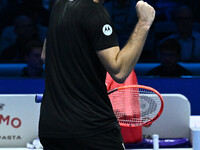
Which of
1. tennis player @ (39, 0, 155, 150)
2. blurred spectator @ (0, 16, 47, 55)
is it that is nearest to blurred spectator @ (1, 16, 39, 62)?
blurred spectator @ (0, 16, 47, 55)

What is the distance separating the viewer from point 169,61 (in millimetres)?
3795

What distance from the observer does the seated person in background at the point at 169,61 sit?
3.75 m

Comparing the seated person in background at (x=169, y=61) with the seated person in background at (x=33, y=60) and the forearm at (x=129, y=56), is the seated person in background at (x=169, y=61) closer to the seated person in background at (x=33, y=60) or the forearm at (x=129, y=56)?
the seated person in background at (x=33, y=60)

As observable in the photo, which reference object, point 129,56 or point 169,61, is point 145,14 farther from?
point 169,61

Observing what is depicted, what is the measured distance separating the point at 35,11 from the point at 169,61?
1210mm

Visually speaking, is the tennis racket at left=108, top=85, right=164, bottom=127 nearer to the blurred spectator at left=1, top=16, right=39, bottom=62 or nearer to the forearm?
the forearm

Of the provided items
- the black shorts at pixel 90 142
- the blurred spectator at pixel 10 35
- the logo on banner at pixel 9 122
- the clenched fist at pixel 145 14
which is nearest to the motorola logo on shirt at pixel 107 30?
the clenched fist at pixel 145 14

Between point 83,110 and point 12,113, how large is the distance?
1581 mm

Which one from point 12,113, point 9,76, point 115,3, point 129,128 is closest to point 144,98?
point 129,128

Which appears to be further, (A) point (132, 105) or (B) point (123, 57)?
(A) point (132, 105)

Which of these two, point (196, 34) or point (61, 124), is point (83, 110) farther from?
point (196, 34)

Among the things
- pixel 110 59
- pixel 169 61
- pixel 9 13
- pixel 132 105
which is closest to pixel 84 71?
pixel 110 59

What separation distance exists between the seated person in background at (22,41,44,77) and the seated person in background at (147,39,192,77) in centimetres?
92

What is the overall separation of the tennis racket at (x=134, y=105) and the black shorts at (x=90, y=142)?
114 centimetres
